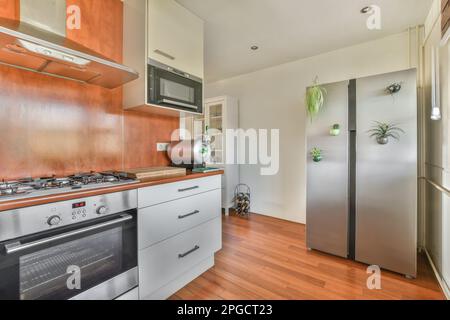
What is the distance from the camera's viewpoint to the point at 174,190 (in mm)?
1502

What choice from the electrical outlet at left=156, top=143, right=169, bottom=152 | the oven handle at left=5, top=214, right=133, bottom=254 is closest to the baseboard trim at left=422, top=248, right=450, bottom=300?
the oven handle at left=5, top=214, right=133, bottom=254

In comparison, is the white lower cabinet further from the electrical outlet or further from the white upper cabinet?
the white upper cabinet

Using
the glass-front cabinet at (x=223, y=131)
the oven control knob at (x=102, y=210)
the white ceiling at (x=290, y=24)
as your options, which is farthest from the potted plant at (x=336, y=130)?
the oven control knob at (x=102, y=210)

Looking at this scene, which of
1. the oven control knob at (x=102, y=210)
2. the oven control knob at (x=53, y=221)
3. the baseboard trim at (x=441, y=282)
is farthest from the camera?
the baseboard trim at (x=441, y=282)

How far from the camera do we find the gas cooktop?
91 centimetres

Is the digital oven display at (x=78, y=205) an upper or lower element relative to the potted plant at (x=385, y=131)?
lower

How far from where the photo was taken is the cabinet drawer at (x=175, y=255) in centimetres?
135

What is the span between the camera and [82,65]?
1.25 m

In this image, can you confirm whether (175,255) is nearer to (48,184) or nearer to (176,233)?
(176,233)

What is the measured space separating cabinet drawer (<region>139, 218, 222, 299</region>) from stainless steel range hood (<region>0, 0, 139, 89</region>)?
1.21 meters

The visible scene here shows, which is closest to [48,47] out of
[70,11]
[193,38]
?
[70,11]

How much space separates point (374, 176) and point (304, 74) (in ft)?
5.79

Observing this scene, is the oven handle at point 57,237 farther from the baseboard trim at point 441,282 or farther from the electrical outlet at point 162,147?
the baseboard trim at point 441,282

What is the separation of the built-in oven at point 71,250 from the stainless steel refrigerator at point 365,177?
1.83 meters
